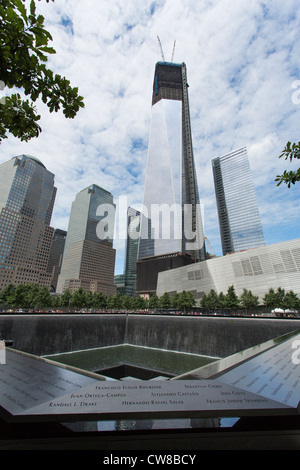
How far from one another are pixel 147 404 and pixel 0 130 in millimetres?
4703

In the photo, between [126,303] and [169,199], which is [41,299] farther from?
[169,199]

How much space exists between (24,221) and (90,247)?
157ft

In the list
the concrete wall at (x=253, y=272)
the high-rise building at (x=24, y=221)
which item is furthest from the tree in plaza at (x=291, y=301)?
the high-rise building at (x=24, y=221)

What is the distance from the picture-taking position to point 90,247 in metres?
161

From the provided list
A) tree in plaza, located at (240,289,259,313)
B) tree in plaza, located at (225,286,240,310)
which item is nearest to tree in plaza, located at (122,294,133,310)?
tree in plaza, located at (225,286,240,310)

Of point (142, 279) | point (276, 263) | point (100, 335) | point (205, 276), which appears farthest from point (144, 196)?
point (100, 335)

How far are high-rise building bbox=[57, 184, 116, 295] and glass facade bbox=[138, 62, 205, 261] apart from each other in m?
49.9

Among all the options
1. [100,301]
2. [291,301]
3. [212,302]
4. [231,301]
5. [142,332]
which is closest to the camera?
[142,332]

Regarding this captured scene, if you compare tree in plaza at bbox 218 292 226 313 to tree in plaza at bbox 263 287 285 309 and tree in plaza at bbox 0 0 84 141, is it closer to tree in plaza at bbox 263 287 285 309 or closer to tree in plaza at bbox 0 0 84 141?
tree in plaza at bbox 263 287 285 309

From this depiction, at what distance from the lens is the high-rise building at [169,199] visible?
113 m

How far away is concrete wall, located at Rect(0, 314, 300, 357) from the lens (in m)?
20.9

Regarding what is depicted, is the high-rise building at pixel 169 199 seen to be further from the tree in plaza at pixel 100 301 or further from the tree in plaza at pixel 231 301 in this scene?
the tree in plaza at pixel 231 301

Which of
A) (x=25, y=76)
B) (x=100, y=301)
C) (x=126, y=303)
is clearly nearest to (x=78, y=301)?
(x=100, y=301)

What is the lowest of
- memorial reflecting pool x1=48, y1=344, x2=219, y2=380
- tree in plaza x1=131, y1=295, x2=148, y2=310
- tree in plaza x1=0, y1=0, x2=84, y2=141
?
memorial reflecting pool x1=48, y1=344, x2=219, y2=380
